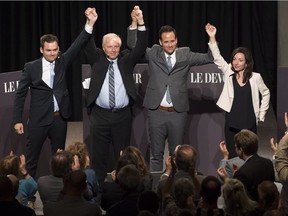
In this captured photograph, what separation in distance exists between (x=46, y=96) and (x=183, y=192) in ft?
8.88

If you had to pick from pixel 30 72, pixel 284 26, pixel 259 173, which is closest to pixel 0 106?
pixel 30 72

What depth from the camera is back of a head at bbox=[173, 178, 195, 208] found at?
5.00 metres

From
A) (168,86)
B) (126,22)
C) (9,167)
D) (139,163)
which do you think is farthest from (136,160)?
(126,22)

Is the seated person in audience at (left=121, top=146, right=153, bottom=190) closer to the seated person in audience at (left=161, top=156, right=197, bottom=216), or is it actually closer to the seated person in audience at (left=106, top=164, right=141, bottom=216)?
the seated person in audience at (left=106, top=164, right=141, bottom=216)

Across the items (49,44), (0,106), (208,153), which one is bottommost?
(208,153)

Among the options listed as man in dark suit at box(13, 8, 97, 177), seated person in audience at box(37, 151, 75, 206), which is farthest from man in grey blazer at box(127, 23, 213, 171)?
seated person in audience at box(37, 151, 75, 206)

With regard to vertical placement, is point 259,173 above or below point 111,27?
below

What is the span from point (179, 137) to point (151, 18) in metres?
4.22

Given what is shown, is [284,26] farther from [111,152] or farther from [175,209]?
[175,209]

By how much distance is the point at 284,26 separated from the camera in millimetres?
11539

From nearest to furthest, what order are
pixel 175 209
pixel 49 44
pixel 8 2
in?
pixel 175 209, pixel 49 44, pixel 8 2

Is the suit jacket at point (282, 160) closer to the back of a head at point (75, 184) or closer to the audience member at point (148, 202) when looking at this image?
the audience member at point (148, 202)

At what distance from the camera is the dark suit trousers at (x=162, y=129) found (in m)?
7.54

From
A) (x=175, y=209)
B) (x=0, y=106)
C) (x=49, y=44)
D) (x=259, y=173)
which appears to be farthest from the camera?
(x=0, y=106)
